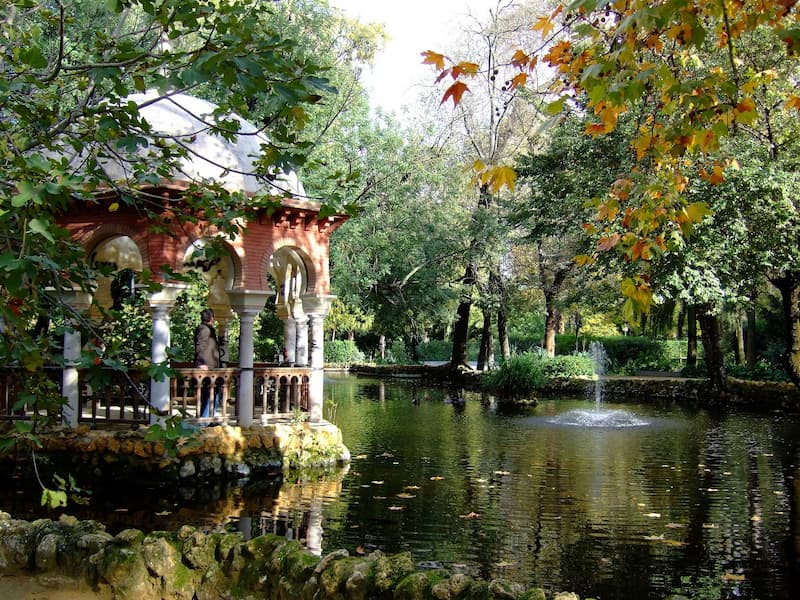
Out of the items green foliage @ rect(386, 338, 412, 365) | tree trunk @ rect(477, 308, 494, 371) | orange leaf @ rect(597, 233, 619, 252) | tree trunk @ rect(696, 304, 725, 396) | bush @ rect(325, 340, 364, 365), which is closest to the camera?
orange leaf @ rect(597, 233, 619, 252)

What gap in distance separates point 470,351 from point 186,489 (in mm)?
43290

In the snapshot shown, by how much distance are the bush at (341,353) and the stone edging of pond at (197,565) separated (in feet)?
129

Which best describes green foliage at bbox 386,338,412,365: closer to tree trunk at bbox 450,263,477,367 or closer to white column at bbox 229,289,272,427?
tree trunk at bbox 450,263,477,367

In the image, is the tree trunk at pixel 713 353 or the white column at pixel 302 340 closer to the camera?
the white column at pixel 302 340

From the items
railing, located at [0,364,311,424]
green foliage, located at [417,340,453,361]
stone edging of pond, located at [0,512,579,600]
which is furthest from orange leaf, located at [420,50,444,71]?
green foliage, located at [417,340,453,361]

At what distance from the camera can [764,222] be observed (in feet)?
58.6

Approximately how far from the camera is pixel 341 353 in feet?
153

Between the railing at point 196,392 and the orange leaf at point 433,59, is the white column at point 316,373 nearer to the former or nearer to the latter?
the railing at point 196,392

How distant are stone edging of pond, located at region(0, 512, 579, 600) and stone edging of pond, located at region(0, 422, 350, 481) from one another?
14.8ft

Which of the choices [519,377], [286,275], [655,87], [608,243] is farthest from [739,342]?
[608,243]

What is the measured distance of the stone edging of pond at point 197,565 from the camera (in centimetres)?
518

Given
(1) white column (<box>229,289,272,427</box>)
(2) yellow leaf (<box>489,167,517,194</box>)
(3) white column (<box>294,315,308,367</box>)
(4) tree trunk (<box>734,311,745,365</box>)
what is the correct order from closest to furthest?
(2) yellow leaf (<box>489,167,517,194</box>) < (1) white column (<box>229,289,272,427</box>) < (3) white column (<box>294,315,308,367</box>) < (4) tree trunk (<box>734,311,745,365</box>)

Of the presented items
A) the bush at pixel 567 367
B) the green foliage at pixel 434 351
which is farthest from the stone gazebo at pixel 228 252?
the green foliage at pixel 434 351

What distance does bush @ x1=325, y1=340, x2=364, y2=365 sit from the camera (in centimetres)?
4619
